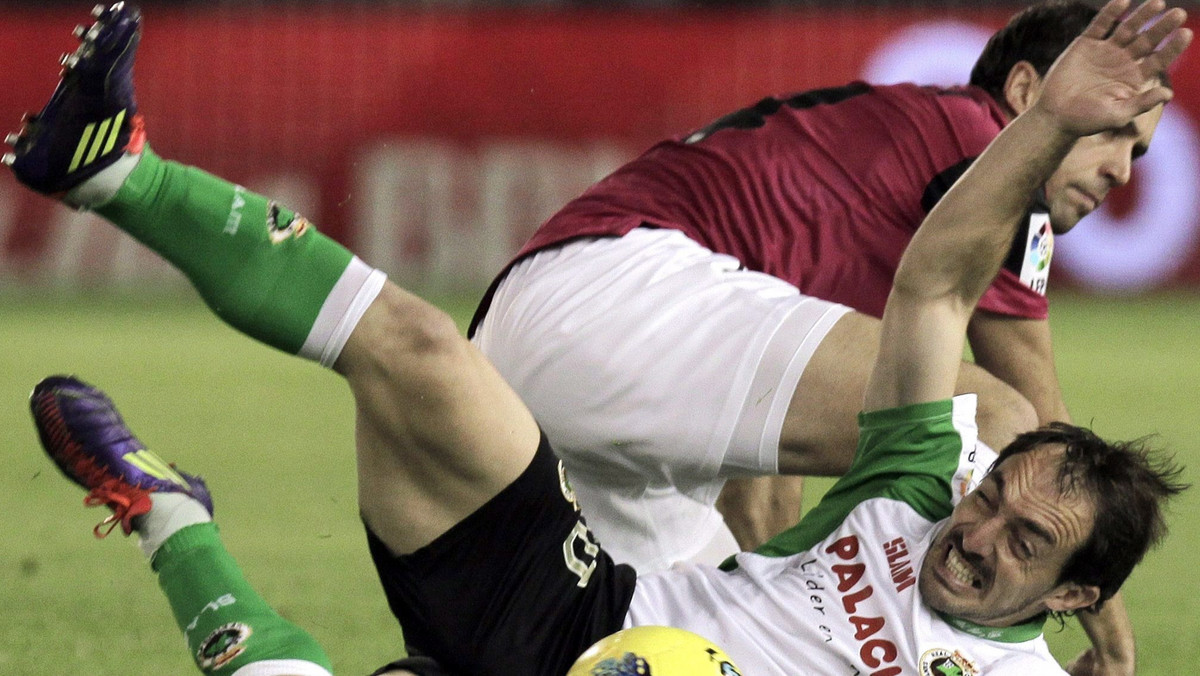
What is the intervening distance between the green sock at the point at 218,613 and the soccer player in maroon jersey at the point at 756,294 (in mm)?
696

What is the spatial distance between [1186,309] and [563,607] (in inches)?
363

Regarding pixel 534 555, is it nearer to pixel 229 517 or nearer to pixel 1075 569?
pixel 1075 569

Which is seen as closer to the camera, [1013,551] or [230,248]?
[230,248]

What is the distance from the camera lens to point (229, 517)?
5492 millimetres

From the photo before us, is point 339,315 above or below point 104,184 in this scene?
below

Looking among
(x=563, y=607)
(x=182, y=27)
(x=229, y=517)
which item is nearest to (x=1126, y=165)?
(x=563, y=607)

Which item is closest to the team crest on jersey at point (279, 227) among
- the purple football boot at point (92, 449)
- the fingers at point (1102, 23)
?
the purple football boot at point (92, 449)

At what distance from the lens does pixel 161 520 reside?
3.06 m

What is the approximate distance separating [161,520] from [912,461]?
53.9 inches

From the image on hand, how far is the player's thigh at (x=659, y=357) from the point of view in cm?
329

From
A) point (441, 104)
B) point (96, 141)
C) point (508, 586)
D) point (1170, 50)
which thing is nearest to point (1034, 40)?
point (1170, 50)

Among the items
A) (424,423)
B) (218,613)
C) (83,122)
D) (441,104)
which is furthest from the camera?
(441,104)

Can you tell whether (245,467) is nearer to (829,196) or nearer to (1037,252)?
(829,196)

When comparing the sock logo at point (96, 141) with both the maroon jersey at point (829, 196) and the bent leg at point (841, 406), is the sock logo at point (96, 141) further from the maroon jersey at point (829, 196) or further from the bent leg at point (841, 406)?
the bent leg at point (841, 406)
